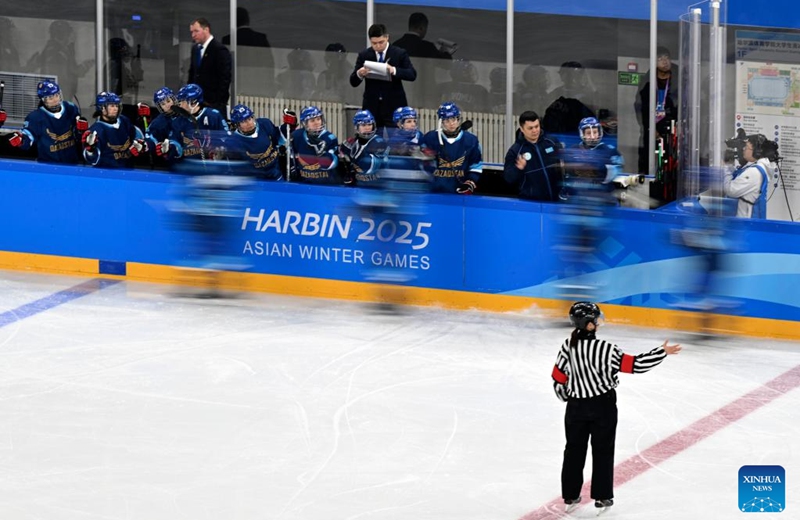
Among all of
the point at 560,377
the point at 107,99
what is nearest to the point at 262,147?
the point at 107,99

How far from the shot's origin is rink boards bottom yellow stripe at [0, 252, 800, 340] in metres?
13.1

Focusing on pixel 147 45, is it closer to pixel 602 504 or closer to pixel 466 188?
pixel 466 188

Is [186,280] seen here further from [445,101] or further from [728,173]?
[728,173]

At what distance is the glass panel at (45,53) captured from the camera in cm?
1580

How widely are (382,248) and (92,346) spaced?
8.34 feet

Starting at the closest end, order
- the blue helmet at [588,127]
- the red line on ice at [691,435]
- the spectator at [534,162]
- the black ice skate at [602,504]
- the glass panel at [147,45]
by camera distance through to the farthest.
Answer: the black ice skate at [602,504] → the red line on ice at [691,435] → the blue helmet at [588,127] → the spectator at [534,162] → the glass panel at [147,45]

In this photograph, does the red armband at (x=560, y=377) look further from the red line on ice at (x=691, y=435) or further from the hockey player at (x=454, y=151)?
the hockey player at (x=454, y=151)

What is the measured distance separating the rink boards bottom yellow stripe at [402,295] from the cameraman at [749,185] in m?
0.84

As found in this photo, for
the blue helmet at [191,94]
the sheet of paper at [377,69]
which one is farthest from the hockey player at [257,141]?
the sheet of paper at [377,69]

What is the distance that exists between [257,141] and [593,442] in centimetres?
563

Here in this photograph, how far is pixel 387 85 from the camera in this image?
1437 centimetres

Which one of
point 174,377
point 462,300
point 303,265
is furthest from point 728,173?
point 174,377

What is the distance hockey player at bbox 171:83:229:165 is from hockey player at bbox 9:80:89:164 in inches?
45.4

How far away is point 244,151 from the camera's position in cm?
1405
